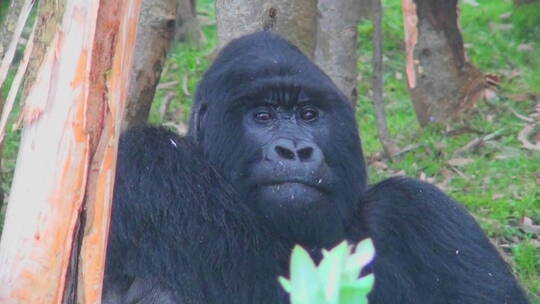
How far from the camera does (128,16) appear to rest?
304cm

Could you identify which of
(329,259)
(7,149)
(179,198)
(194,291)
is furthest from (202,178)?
(7,149)

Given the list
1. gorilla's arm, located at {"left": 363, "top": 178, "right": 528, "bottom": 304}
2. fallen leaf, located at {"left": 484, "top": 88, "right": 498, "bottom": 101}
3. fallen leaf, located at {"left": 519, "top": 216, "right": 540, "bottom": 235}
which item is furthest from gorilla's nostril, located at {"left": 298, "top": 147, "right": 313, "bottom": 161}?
fallen leaf, located at {"left": 484, "top": 88, "right": 498, "bottom": 101}

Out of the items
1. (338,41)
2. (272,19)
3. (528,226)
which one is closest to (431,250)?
(272,19)

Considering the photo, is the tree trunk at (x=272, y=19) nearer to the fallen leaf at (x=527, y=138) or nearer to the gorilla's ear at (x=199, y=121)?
the gorilla's ear at (x=199, y=121)

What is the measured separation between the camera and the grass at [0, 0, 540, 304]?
6938mm

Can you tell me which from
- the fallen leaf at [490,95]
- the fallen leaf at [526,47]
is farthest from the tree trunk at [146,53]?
the fallen leaf at [526,47]

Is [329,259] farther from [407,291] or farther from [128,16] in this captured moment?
[407,291]

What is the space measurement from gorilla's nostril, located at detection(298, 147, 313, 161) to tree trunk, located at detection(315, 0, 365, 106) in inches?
108

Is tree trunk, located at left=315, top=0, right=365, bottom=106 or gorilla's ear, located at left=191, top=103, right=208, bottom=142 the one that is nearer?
gorilla's ear, located at left=191, top=103, right=208, bottom=142

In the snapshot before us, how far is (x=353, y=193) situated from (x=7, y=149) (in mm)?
3967

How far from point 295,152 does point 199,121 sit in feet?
1.95

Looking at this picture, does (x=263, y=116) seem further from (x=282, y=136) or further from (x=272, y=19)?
(x=272, y=19)

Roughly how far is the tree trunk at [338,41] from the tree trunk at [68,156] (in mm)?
4164

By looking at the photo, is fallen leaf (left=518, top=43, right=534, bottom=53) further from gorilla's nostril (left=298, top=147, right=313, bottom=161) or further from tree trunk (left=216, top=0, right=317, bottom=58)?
gorilla's nostril (left=298, top=147, right=313, bottom=161)
